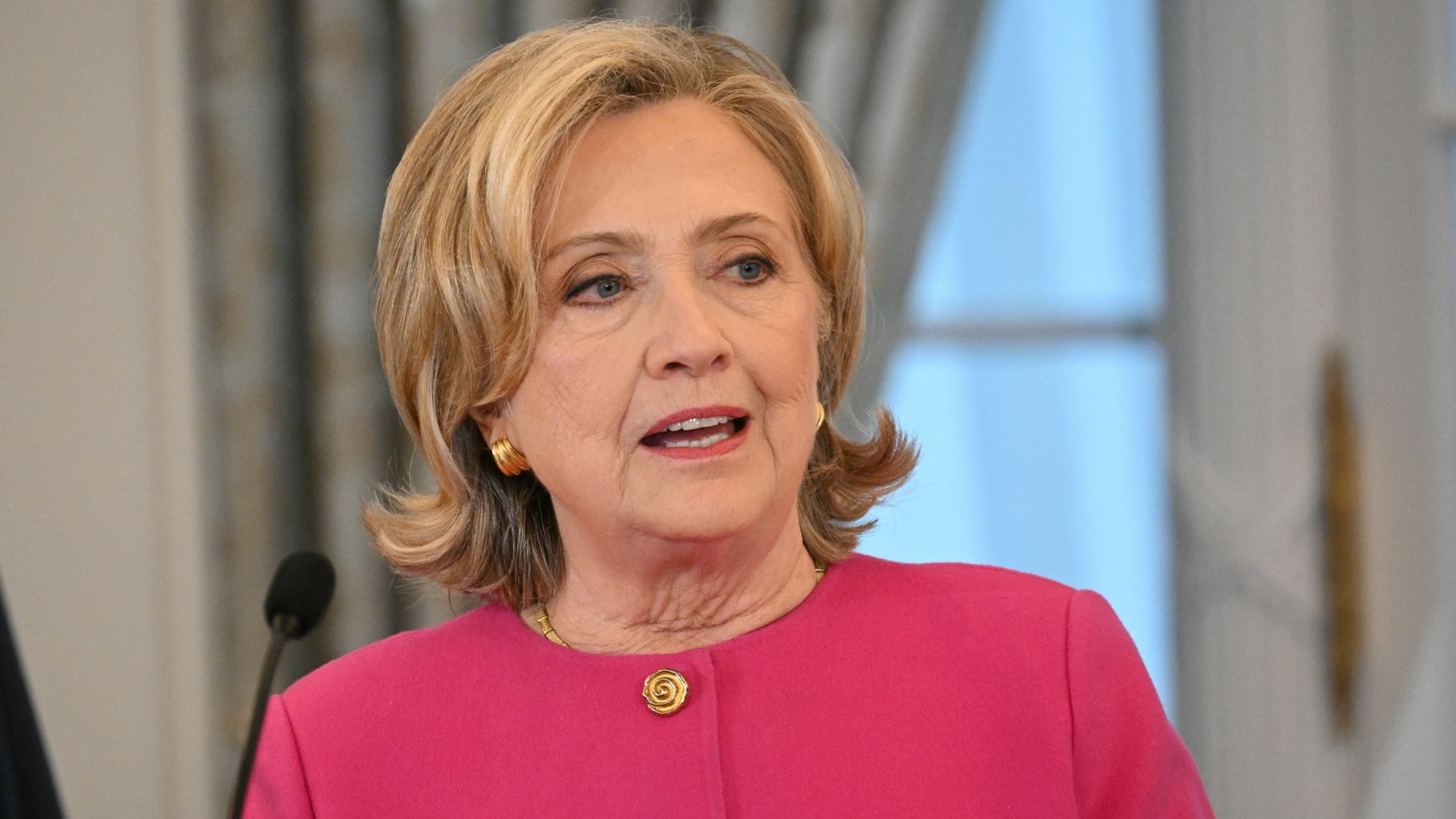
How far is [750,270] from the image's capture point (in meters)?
1.55

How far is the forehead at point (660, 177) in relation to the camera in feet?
4.91

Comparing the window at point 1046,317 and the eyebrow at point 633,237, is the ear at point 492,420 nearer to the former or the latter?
the eyebrow at point 633,237

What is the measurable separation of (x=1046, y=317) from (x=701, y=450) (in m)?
1.73

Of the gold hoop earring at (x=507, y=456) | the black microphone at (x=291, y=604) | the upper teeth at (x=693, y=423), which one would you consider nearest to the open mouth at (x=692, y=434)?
the upper teeth at (x=693, y=423)

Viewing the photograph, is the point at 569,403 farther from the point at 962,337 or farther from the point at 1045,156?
the point at 1045,156

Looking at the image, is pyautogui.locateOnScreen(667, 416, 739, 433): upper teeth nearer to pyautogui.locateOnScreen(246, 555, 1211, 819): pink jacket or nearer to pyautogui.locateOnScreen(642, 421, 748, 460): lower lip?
pyautogui.locateOnScreen(642, 421, 748, 460): lower lip

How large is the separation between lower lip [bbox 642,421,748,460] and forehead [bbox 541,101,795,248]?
229mm

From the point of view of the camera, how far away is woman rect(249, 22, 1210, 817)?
1439 mm

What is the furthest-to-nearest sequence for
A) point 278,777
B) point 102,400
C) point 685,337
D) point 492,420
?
point 102,400 → point 492,420 → point 278,777 → point 685,337

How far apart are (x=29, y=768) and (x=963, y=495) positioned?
2.18 metres

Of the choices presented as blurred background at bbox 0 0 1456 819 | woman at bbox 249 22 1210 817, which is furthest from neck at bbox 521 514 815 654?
blurred background at bbox 0 0 1456 819

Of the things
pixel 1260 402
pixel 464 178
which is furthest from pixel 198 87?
pixel 1260 402

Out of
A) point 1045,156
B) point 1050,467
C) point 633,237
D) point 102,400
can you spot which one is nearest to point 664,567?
point 633,237

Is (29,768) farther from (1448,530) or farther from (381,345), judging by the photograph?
(1448,530)
